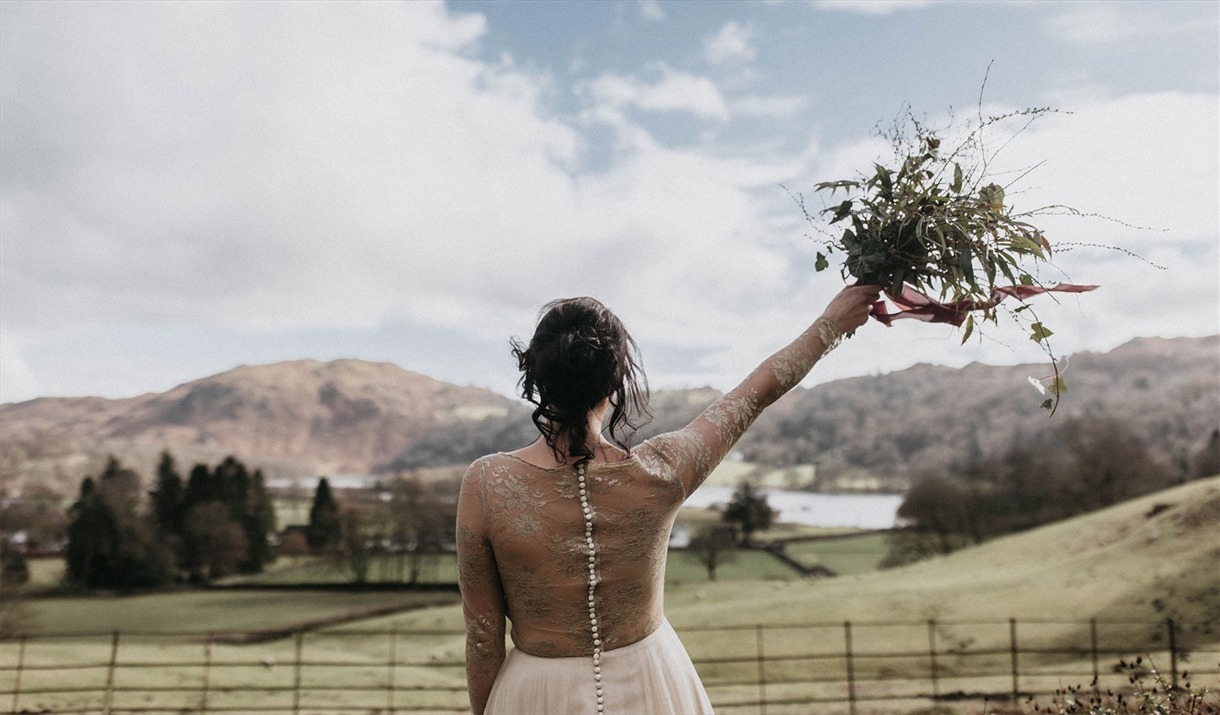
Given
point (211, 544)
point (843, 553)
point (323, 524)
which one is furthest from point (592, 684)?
point (843, 553)

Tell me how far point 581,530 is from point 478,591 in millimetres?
299

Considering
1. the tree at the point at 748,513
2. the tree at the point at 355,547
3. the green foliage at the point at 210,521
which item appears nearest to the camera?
the green foliage at the point at 210,521

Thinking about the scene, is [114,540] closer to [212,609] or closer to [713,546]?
[212,609]

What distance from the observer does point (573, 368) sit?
178 cm

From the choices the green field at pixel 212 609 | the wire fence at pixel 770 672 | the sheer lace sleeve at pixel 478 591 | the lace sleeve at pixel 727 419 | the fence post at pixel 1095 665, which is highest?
the lace sleeve at pixel 727 419

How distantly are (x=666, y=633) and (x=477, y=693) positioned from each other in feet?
1.70

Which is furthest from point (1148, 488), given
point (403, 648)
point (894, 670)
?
point (403, 648)

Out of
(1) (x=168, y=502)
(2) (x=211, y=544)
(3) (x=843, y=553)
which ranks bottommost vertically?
(3) (x=843, y=553)

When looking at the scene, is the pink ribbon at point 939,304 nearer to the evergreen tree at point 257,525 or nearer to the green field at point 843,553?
the green field at point 843,553

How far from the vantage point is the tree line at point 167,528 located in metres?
34.8

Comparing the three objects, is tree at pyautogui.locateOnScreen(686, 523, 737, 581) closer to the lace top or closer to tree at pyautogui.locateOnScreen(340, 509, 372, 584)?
tree at pyautogui.locateOnScreen(340, 509, 372, 584)

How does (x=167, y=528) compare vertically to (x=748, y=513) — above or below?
below

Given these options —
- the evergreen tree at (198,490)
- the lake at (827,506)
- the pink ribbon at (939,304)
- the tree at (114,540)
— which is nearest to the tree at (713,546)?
the lake at (827,506)

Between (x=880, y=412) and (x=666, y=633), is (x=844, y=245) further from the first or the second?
(x=880, y=412)
